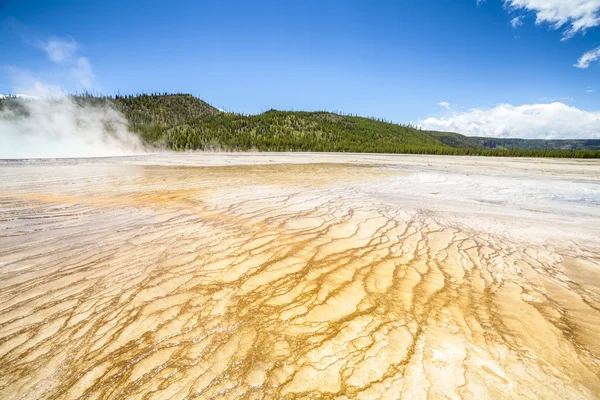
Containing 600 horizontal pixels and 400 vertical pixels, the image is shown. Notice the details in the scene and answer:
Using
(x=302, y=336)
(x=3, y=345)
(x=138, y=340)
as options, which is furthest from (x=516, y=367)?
(x=3, y=345)

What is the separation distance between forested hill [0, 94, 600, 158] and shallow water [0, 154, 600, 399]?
228 feet

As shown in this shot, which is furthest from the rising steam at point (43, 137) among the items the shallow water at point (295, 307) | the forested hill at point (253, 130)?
the shallow water at point (295, 307)

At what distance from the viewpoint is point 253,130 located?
110312 mm

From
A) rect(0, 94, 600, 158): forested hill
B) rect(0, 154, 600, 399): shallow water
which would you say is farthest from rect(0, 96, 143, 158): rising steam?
rect(0, 154, 600, 399): shallow water

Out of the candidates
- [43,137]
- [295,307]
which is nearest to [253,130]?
[43,137]

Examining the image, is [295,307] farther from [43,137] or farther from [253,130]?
[253,130]

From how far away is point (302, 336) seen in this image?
87.4 inches

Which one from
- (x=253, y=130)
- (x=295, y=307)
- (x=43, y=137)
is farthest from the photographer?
(x=253, y=130)

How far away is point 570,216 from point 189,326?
8.03 m

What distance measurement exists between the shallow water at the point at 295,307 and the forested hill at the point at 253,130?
6963cm

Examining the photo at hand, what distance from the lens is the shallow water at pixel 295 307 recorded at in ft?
5.94

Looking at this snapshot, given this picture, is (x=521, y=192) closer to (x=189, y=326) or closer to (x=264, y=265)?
(x=264, y=265)

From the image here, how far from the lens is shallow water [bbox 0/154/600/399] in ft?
5.94

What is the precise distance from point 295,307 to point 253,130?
113 meters
